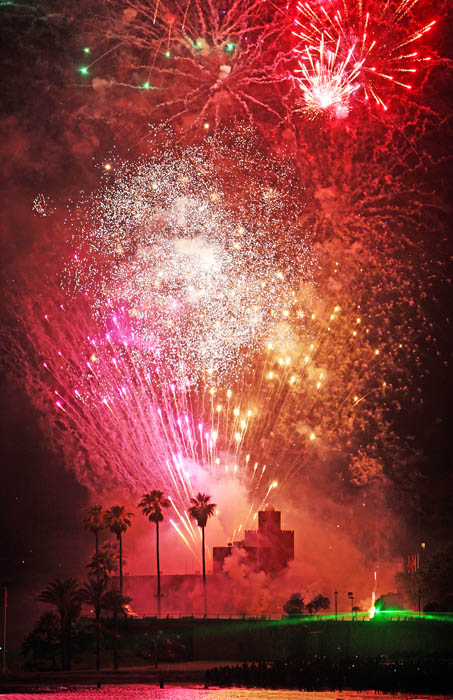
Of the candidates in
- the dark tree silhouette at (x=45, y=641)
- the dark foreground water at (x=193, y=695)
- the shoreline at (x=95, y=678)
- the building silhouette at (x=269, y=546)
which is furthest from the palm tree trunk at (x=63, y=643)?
the building silhouette at (x=269, y=546)

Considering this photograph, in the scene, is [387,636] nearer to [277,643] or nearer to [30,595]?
[277,643]

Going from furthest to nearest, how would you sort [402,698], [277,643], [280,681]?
[277,643] < [280,681] < [402,698]

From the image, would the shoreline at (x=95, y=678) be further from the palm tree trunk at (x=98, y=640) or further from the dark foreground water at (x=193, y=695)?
the dark foreground water at (x=193, y=695)

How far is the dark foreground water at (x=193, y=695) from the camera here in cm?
6788

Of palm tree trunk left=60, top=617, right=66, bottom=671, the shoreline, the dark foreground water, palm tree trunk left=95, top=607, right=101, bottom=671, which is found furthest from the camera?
palm tree trunk left=60, top=617, right=66, bottom=671

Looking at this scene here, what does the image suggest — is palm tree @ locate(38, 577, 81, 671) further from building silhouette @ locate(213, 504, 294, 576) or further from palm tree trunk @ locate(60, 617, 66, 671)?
building silhouette @ locate(213, 504, 294, 576)

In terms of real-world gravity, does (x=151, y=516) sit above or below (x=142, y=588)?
above

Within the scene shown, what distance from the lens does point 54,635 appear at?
97.8m

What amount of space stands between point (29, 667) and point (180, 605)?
30908 mm

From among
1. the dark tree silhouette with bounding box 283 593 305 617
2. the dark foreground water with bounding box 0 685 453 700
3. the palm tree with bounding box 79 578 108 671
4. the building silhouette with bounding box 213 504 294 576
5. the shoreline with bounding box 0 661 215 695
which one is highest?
the building silhouette with bounding box 213 504 294 576

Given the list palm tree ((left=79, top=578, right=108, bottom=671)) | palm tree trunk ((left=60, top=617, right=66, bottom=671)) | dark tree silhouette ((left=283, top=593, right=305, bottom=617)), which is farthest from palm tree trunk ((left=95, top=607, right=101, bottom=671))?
dark tree silhouette ((left=283, top=593, right=305, bottom=617))

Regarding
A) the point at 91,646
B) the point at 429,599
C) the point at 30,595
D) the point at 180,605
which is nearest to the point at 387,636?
the point at 429,599

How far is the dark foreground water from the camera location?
67.9m

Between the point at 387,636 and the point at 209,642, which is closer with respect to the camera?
the point at 387,636
